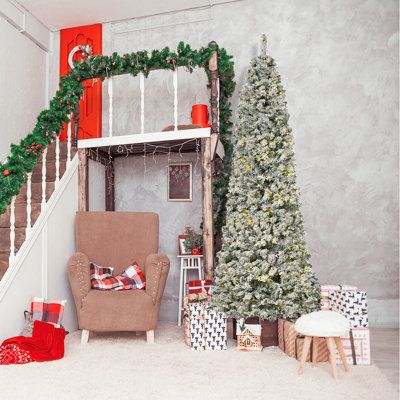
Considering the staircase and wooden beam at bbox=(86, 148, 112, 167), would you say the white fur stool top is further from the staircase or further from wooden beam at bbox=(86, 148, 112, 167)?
wooden beam at bbox=(86, 148, 112, 167)

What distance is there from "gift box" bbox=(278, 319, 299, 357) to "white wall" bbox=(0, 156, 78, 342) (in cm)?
221

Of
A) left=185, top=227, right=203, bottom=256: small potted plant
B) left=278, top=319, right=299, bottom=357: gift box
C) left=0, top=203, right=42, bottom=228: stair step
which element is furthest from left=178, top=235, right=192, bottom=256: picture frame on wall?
left=0, top=203, right=42, bottom=228: stair step

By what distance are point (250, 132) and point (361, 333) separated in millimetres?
2030

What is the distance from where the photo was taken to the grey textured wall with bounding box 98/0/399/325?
507cm

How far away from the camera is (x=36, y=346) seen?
3443 mm

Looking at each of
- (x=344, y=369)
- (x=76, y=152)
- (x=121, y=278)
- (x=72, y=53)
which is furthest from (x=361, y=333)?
(x=72, y=53)

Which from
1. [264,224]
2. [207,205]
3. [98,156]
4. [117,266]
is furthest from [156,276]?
[98,156]

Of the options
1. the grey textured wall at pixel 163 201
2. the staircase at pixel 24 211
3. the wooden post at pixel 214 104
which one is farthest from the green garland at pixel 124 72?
the grey textured wall at pixel 163 201

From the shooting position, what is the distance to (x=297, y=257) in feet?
12.7

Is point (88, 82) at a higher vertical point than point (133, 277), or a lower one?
higher

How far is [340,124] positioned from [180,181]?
6.96ft

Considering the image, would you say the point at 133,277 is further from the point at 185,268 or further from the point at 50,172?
the point at 50,172

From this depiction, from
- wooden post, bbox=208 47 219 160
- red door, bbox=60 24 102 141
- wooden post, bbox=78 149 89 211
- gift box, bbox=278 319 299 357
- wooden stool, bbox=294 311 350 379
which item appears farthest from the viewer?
red door, bbox=60 24 102 141

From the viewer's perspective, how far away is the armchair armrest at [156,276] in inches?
156
